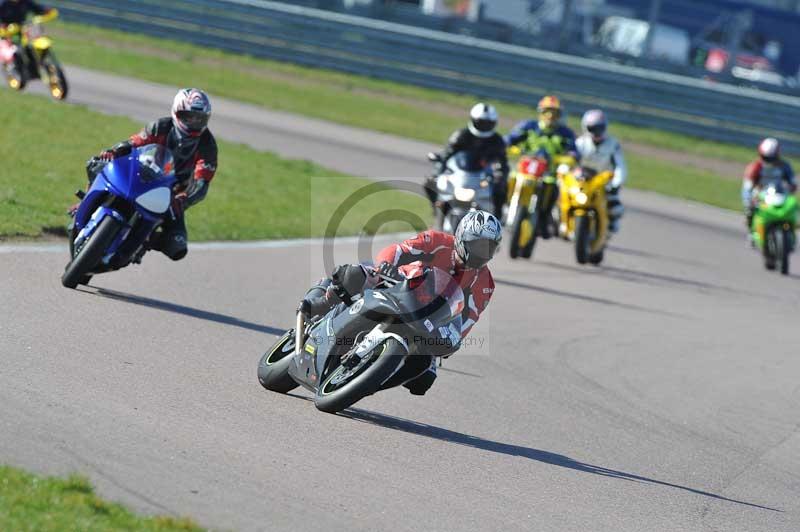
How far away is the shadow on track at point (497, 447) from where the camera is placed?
304 inches

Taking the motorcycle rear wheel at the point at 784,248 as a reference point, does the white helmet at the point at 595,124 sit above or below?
above

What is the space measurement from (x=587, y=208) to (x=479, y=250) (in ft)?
31.7

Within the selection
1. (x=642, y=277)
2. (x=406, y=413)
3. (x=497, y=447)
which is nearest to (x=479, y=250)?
(x=497, y=447)

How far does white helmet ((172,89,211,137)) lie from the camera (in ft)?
33.0

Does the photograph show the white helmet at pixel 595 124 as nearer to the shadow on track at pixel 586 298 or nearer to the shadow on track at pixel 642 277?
the shadow on track at pixel 642 277

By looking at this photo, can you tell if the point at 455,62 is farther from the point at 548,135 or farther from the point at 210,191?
the point at 210,191

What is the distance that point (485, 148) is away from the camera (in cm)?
1585

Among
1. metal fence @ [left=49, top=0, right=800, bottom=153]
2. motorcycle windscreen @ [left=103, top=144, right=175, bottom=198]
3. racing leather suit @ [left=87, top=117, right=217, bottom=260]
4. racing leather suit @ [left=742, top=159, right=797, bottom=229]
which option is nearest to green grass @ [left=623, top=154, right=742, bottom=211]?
metal fence @ [left=49, top=0, right=800, bottom=153]

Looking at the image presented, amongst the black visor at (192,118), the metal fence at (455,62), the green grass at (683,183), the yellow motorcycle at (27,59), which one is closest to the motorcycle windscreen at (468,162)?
the black visor at (192,118)

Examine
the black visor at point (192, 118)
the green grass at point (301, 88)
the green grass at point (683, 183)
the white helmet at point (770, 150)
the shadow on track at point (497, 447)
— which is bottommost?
the green grass at point (683, 183)

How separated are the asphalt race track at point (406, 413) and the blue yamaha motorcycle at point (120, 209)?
30cm

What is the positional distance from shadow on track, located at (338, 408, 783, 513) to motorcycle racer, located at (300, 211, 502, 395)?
264 millimetres

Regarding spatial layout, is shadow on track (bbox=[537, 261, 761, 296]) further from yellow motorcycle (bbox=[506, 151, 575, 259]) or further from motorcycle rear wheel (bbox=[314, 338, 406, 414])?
motorcycle rear wheel (bbox=[314, 338, 406, 414])

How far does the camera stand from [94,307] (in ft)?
30.9
